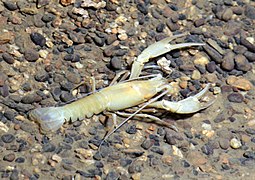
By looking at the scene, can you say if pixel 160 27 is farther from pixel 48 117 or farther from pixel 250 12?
pixel 48 117

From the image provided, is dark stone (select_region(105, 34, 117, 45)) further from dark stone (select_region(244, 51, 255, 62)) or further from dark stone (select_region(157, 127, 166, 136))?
dark stone (select_region(244, 51, 255, 62))

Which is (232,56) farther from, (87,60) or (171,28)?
(87,60)

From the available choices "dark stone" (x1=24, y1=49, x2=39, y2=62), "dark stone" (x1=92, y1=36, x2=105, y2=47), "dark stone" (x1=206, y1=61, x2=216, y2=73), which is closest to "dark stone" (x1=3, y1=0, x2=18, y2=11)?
"dark stone" (x1=24, y1=49, x2=39, y2=62)

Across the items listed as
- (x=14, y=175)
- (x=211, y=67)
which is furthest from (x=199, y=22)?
(x=14, y=175)

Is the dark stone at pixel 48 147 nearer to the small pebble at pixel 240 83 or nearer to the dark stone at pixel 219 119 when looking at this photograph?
the dark stone at pixel 219 119

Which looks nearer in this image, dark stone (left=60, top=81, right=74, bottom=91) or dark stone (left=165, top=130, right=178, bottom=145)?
dark stone (left=165, top=130, right=178, bottom=145)

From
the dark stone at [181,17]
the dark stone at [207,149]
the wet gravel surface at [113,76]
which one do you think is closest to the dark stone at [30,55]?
the wet gravel surface at [113,76]

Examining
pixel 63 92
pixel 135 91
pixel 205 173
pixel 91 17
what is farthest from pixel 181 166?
pixel 91 17

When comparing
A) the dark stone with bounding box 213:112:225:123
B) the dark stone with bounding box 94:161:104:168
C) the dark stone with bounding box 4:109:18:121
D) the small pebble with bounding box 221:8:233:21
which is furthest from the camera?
the small pebble with bounding box 221:8:233:21
